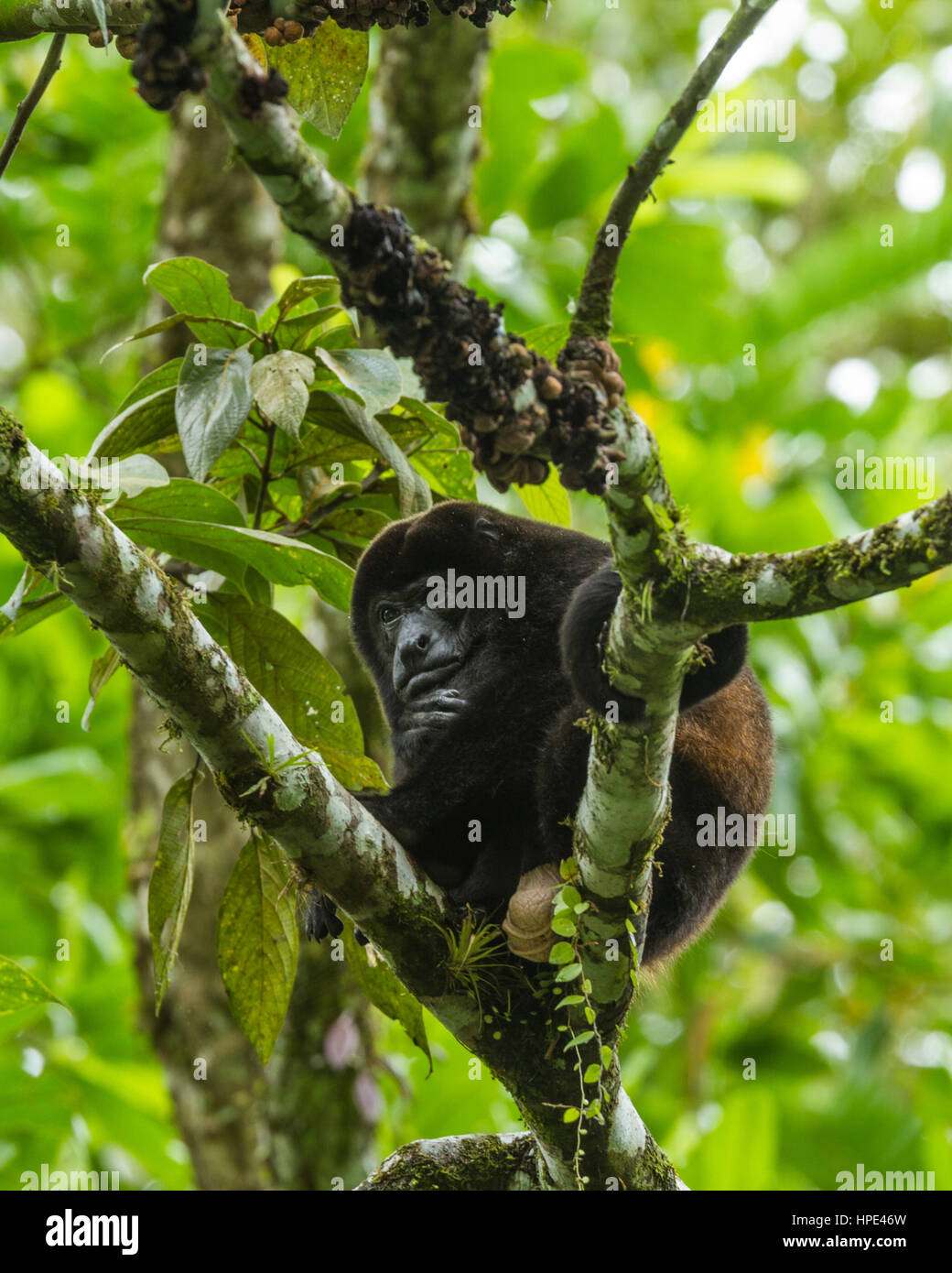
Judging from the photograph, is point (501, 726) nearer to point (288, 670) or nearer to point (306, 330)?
point (288, 670)

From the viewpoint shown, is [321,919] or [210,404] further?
[321,919]

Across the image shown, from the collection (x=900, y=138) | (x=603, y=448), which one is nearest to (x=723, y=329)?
(x=603, y=448)

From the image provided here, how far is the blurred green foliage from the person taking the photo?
22.2 ft

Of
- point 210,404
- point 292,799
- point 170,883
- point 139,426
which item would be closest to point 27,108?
point 210,404

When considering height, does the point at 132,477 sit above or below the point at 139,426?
below

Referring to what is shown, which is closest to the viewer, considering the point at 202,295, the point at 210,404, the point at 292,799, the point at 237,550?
the point at 292,799

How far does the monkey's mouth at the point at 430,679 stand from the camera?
3.88m

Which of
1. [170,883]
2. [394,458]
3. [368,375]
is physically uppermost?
[368,375]

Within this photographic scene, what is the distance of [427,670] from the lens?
153 inches

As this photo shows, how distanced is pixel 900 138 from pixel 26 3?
1438 cm

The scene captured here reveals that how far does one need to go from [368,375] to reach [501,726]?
1.14 metres

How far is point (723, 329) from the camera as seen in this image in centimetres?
779

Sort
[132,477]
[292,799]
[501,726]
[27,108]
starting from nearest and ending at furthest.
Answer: [27,108] < [292,799] < [132,477] < [501,726]

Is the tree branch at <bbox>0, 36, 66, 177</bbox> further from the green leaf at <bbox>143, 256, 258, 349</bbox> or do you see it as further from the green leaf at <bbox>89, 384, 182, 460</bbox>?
the green leaf at <bbox>89, 384, 182, 460</bbox>
